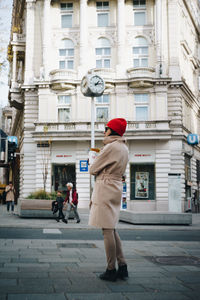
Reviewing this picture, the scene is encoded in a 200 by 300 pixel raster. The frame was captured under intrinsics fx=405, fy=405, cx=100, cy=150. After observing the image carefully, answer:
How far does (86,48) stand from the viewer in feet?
105

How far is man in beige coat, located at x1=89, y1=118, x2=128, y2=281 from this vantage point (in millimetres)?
5141

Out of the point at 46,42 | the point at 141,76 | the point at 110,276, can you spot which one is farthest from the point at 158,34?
the point at 110,276

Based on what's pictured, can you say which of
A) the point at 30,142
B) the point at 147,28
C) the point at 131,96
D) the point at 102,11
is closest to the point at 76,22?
the point at 102,11

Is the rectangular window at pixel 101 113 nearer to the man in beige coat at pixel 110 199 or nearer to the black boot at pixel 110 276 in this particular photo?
the man in beige coat at pixel 110 199

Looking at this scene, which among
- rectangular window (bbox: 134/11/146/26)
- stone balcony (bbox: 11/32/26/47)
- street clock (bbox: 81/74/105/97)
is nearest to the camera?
street clock (bbox: 81/74/105/97)

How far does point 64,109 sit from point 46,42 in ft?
18.5

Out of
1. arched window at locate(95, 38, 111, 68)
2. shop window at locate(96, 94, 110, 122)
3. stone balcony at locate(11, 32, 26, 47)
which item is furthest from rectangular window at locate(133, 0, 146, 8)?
stone balcony at locate(11, 32, 26, 47)

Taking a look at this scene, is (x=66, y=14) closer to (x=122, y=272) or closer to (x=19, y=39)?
(x=19, y=39)

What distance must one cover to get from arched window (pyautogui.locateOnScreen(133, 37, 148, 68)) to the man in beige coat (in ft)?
90.9

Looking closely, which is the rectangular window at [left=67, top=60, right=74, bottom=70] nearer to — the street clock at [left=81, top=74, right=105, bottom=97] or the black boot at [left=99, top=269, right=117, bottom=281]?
the street clock at [left=81, top=74, right=105, bottom=97]

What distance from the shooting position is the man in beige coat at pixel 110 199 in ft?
16.9

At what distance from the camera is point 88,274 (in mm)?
5492

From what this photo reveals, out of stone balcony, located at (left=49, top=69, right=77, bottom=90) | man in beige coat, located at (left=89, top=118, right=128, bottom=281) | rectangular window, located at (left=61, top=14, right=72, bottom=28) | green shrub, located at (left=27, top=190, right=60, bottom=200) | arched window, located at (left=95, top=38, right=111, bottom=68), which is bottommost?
green shrub, located at (left=27, top=190, right=60, bottom=200)

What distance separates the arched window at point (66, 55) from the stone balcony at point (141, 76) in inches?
193
